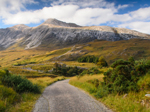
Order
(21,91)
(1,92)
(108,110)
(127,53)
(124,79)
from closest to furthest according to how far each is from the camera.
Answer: (108,110) → (1,92) → (124,79) → (21,91) → (127,53)

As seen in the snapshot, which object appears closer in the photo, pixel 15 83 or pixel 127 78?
pixel 127 78

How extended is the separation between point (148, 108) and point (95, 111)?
9.36 ft

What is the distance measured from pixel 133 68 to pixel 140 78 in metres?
1.86

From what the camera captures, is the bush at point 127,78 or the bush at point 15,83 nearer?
the bush at point 127,78

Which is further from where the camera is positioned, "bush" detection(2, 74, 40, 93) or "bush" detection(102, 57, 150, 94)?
"bush" detection(2, 74, 40, 93)

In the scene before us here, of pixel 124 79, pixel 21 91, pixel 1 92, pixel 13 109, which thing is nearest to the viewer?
pixel 13 109

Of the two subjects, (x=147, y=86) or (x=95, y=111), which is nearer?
(x=95, y=111)

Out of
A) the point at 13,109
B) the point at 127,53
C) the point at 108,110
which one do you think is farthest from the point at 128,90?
the point at 127,53

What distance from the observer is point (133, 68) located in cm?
1149

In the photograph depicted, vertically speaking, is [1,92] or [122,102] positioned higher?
[1,92]

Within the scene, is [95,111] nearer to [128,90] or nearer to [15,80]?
[128,90]

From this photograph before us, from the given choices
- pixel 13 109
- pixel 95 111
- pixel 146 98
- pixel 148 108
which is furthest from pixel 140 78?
pixel 13 109

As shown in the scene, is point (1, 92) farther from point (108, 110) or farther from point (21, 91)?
point (108, 110)

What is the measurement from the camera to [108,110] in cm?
740
